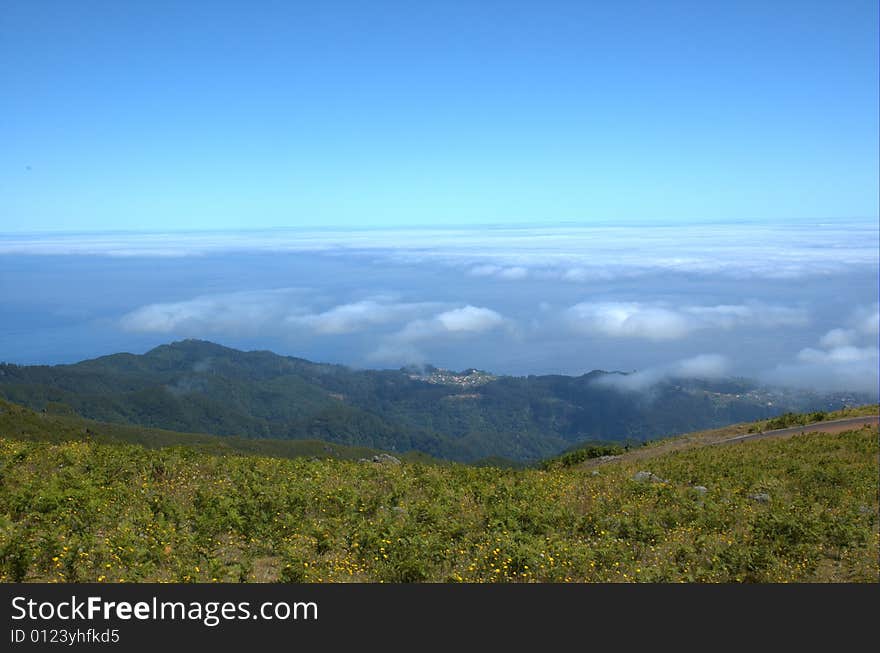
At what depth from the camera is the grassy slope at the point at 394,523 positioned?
9.65 meters

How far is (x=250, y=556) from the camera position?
10031 mm

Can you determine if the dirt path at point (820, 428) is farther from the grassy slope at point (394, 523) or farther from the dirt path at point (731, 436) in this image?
the grassy slope at point (394, 523)

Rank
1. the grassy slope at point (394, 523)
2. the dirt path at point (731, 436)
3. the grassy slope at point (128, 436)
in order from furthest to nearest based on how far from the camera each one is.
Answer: the grassy slope at point (128, 436), the dirt path at point (731, 436), the grassy slope at point (394, 523)

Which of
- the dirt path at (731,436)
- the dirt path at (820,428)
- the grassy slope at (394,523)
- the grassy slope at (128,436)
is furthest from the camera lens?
the grassy slope at (128,436)

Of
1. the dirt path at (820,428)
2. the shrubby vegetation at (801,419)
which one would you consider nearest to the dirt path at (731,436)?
the dirt path at (820,428)

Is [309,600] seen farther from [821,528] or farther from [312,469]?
[821,528]

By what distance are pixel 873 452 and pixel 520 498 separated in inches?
774

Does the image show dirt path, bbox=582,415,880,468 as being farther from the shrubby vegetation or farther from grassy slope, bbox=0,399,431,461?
grassy slope, bbox=0,399,431,461

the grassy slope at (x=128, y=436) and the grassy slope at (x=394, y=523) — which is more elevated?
the grassy slope at (x=394, y=523)

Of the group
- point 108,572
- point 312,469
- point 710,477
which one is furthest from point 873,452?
point 108,572

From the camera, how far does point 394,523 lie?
1203 cm

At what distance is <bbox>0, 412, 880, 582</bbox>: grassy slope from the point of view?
9648mm

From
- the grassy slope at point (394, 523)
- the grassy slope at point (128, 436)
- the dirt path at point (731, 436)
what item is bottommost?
the grassy slope at point (128, 436)

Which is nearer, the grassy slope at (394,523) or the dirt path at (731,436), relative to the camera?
the grassy slope at (394,523)
